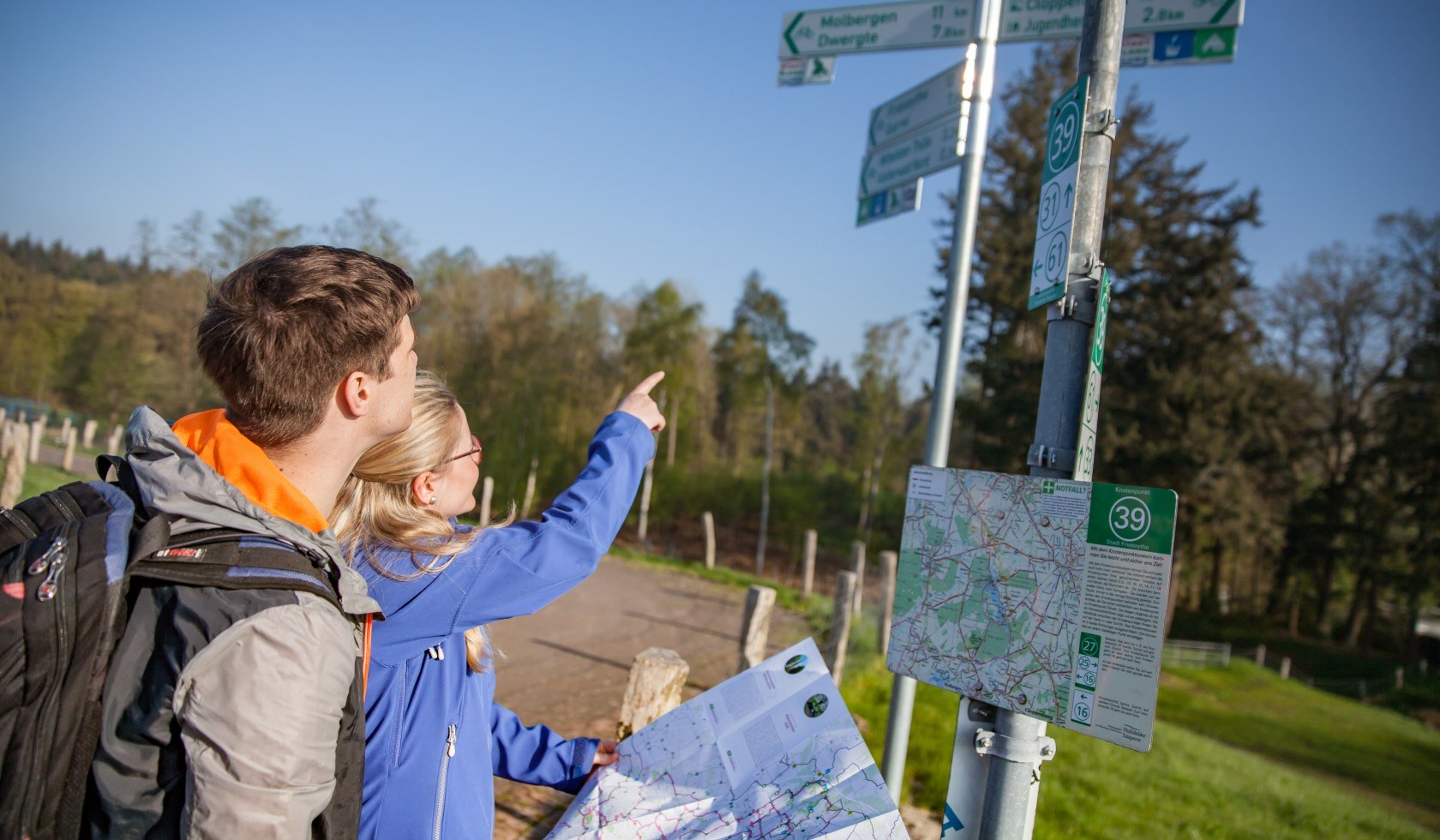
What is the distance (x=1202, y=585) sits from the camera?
35.4m

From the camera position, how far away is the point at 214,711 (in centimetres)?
107

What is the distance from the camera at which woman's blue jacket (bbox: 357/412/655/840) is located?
65.7 inches

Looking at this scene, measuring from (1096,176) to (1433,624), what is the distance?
3742 cm

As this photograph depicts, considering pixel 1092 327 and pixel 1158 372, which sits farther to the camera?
pixel 1158 372

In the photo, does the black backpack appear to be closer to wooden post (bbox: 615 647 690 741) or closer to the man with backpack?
the man with backpack

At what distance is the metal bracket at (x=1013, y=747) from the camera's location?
1800mm

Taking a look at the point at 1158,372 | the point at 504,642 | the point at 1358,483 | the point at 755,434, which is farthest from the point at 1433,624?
the point at 504,642

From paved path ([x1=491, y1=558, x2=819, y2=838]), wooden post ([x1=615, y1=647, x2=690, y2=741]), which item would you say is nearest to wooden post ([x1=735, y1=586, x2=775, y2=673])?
paved path ([x1=491, y1=558, x2=819, y2=838])

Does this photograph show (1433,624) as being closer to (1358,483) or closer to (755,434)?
(1358,483)

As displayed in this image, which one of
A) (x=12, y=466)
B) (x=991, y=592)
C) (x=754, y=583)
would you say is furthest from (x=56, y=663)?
(x=754, y=583)

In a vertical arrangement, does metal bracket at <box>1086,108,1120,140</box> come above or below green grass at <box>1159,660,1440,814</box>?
above

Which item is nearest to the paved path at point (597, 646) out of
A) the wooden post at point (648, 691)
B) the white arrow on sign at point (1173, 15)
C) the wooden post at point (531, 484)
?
the wooden post at point (648, 691)

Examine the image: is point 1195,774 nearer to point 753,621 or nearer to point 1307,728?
point 753,621

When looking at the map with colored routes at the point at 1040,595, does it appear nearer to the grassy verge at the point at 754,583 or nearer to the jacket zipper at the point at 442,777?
the jacket zipper at the point at 442,777
